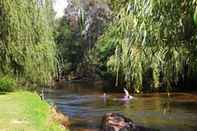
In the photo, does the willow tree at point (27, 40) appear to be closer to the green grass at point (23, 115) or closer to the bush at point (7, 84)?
A: the bush at point (7, 84)

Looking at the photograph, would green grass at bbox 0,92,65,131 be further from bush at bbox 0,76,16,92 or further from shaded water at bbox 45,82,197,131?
shaded water at bbox 45,82,197,131

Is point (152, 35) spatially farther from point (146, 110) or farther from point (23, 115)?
point (146, 110)

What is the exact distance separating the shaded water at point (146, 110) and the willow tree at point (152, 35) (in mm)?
11904

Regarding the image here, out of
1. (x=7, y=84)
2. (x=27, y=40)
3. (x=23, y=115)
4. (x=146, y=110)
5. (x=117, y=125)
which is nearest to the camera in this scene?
(x=23, y=115)

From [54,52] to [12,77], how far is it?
8.57ft

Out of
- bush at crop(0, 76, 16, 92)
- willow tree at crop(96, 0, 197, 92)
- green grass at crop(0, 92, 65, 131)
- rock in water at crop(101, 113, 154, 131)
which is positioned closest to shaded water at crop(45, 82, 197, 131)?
rock in water at crop(101, 113, 154, 131)

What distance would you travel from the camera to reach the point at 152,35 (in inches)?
332

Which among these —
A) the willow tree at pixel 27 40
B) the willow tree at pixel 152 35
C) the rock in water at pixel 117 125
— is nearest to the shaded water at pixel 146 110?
the rock in water at pixel 117 125

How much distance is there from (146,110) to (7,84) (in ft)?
26.0

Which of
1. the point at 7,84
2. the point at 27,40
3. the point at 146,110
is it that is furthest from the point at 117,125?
the point at 7,84

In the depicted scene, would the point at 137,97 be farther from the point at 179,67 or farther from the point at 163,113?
the point at 179,67

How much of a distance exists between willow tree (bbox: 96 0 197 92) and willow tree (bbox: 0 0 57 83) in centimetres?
1263

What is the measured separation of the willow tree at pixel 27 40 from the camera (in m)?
20.8

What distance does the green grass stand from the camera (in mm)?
14758
